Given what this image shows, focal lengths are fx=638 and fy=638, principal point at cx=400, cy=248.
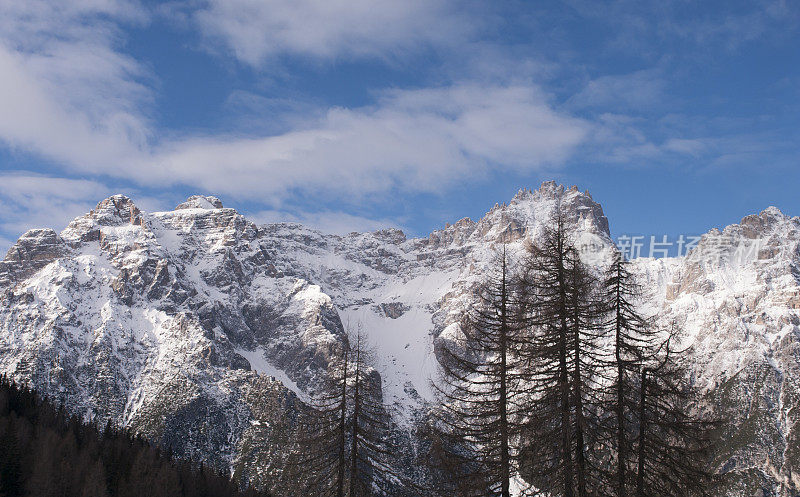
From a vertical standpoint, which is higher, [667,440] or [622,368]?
[622,368]

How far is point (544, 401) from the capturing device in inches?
830

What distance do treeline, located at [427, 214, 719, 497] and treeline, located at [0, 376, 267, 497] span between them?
59.7 meters

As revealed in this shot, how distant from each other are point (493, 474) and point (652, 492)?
5.51 metres

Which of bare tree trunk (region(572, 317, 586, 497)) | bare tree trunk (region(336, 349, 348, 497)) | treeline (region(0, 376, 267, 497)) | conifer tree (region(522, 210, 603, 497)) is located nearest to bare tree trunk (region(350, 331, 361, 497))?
bare tree trunk (region(336, 349, 348, 497))

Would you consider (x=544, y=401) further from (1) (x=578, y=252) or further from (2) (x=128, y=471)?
(2) (x=128, y=471)

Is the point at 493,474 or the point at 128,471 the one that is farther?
the point at 128,471

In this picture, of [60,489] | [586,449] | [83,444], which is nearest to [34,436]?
[83,444]

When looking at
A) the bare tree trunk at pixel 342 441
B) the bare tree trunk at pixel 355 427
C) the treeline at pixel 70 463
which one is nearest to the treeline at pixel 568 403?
the bare tree trunk at pixel 355 427

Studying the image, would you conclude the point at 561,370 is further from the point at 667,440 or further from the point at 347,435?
the point at 347,435

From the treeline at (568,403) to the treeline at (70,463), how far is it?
59.7 meters

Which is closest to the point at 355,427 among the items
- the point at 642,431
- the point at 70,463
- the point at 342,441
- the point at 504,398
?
the point at 342,441

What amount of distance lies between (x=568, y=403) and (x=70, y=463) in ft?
280

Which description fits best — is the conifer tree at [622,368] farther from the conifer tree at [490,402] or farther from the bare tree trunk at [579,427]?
the conifer tree at [490,402]

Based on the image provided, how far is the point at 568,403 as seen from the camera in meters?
20.7
